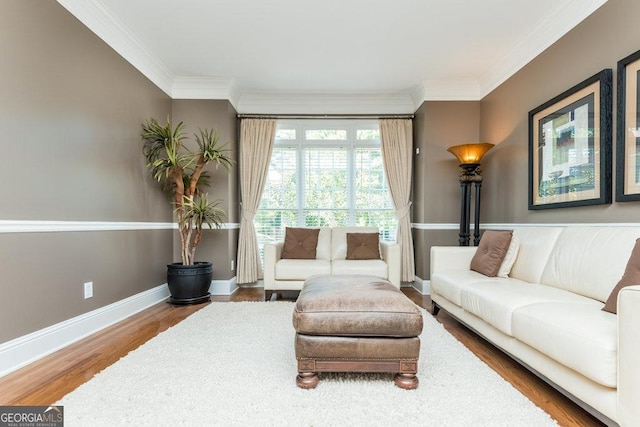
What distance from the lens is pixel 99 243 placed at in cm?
280

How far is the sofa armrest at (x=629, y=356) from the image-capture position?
120 cm

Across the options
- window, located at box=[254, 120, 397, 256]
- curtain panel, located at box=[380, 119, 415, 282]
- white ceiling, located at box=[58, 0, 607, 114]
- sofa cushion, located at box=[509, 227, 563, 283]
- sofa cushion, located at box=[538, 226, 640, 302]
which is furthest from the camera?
window, located at box=[254, 120, 397, 256]

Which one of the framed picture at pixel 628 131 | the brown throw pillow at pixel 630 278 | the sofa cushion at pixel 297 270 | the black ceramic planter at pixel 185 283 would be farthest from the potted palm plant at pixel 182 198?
the framed picture at pixel 628 131

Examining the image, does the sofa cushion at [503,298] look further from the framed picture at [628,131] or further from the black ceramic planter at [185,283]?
the black ceramic planter at [185,283]

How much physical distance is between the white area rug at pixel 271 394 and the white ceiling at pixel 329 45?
266 centimetres

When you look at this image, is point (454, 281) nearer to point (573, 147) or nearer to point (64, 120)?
point (573, 147)

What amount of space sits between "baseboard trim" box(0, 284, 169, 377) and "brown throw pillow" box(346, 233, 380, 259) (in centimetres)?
234

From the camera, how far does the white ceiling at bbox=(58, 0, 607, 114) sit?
2.75 meters

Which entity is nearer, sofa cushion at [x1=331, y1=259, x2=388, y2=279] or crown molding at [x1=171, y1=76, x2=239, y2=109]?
sofa cushion at [x1=331, y1=259, x2=388, y2=279]

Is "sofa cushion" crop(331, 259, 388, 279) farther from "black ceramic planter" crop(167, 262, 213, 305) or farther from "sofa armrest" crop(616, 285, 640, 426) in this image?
"sofa armrest" crop(616, 285, 640, 426)

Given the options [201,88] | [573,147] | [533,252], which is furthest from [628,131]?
[201,88]

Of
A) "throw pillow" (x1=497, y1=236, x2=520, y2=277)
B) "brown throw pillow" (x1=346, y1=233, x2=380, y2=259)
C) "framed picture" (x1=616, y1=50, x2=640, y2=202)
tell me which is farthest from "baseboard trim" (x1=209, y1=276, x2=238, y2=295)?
"framed picture" (x1=616, y1=50, x2=640, y2=202)

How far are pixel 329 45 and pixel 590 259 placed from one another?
9.32 feet

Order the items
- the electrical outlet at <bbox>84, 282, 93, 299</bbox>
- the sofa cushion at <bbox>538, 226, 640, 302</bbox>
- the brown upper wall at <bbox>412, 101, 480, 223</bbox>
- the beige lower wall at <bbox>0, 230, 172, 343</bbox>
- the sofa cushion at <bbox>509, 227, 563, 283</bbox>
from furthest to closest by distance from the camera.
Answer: the brown upper wall at <bbox>412, 101, 480, 223</bbox>, the electrical outlet at <bbox>84, 282, 93, 299</bbox>, the sofa cushion at <bbox>509, 227, 563, 283</bbox>, the beige lower wall at <bbox>0, 230, 172, 343</bbox>, the sofa cushion at <bbox>538, 226, 640, 302</bbox>
